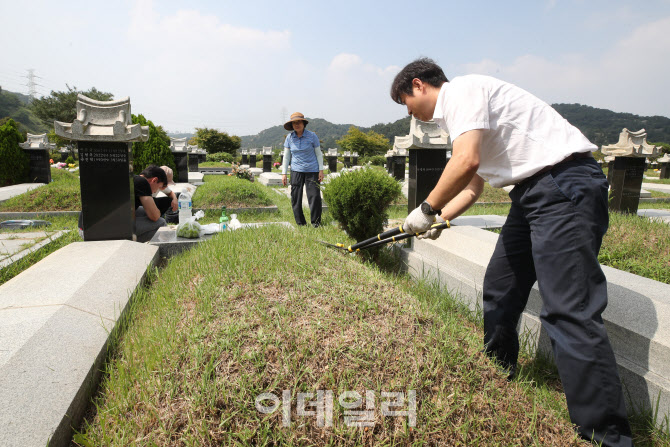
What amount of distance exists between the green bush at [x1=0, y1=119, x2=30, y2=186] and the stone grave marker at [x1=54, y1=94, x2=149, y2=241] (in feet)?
34.6

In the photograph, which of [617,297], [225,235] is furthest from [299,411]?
[225,235]

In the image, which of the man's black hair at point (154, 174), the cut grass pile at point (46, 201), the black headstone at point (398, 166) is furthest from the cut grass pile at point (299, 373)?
the black headstone at point (398, 166)

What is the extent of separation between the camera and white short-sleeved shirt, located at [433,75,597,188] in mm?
1840

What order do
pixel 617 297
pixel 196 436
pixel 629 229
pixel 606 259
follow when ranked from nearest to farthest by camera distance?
1. pixel 196 436
2. pixel 617 297
3. pixel 606 259
4. pixel 629 229

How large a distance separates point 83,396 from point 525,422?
2149 mm

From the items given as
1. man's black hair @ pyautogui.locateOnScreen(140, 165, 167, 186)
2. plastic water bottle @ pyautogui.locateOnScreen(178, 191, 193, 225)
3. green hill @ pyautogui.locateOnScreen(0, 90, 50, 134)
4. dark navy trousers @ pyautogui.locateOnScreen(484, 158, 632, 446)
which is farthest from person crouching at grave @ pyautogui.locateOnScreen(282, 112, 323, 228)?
green hill @ pyautogui.locateOnScreen(0, 90, 50, 134)

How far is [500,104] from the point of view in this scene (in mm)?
1920

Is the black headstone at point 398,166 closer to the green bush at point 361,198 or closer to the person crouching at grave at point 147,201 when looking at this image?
the green bush at point 361,198

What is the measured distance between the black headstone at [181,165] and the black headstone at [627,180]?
12.7 m

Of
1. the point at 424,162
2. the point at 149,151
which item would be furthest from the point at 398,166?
the point at 424,162

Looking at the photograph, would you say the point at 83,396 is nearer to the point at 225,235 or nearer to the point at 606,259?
the point at 225,235

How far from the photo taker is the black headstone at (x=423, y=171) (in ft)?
20.3

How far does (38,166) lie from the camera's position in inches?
513

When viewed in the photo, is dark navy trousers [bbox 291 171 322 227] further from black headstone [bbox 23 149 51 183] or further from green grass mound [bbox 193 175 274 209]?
black headstone [bbox 23 149 51 183]
